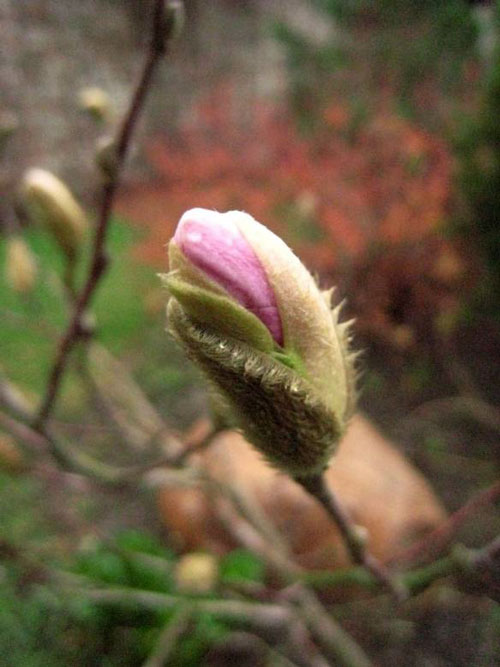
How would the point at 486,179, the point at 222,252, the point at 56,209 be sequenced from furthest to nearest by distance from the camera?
the point at 486,179
the point at 56,209
the point at 222,252

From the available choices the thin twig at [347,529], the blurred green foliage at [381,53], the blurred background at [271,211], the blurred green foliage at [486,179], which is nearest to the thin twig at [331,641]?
the blurred background at [271,211]

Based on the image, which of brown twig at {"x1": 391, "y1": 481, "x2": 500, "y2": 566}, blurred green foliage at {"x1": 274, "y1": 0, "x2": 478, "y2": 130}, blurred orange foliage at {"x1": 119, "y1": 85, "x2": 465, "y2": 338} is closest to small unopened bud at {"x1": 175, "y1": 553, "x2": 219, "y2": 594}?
brown twig at {"x1": 391, "y1": 481, "x2": 500, "y2": 566}

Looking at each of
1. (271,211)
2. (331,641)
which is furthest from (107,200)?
(271,211)

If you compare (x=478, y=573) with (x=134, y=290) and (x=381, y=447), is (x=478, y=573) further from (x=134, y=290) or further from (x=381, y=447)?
(x=134, y=290)

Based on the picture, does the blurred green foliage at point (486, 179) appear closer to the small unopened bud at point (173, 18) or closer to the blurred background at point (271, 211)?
the blurred background at point (271, 211)

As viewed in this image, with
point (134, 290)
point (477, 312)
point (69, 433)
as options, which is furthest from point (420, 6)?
point (69, 433)

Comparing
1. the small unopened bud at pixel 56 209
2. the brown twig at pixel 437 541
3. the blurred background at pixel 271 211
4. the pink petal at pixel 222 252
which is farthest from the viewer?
the blurred background at pixel 271 211

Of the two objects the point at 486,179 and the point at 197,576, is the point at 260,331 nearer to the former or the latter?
the point at 197,576
